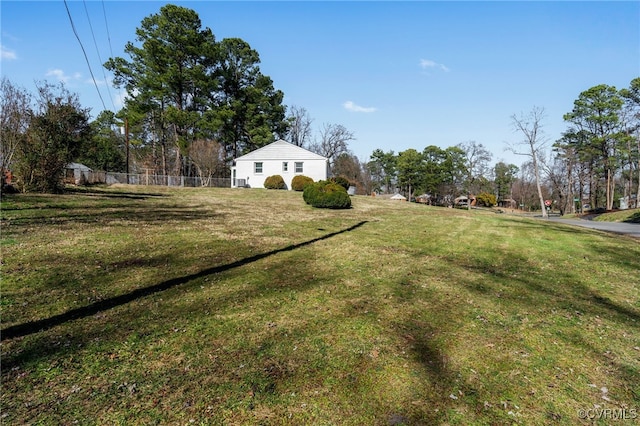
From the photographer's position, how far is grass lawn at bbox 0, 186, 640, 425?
103 inches

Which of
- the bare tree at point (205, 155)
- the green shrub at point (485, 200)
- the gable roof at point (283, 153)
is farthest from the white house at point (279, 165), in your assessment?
the green shrub at point (485, 200)

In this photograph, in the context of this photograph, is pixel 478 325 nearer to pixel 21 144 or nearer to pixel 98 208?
pixel 98 208

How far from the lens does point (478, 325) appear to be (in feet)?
13.8

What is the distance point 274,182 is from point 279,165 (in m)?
2.41

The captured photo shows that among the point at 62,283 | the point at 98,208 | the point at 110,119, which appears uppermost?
the point at 110,119

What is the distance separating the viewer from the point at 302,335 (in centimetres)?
376

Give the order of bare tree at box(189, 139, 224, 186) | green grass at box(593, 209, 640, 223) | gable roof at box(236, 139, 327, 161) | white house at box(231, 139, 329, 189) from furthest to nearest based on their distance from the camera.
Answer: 1. bare tree at box(189, 139, 224, 186)
2. gable roof at box(236, 139, 327, 161)
3. white house at box(231, 139, 329, 189)
4. green grass at box(593, 209, 640, 223)

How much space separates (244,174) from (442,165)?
35.3m

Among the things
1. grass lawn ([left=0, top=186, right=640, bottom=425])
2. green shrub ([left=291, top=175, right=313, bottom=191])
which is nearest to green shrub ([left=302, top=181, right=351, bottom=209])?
grass lawn ([left=0, top=186, right=640, bottom=425])

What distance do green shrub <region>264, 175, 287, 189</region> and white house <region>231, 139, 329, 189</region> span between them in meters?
0.99

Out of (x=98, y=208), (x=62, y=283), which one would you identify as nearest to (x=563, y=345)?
(x=62, y=283)

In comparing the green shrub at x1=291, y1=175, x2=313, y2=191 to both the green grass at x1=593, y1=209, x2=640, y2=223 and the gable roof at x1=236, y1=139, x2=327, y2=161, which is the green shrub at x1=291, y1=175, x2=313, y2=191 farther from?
the green grass at x1=593, y1=209, x2=640, y2=223

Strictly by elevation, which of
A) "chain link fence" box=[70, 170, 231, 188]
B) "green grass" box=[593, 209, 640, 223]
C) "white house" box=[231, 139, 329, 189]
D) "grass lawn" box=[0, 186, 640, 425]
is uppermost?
"white house" box=[231, 139, 329, 189]

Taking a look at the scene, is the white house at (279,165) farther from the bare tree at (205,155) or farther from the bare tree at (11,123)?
the bare tree at (11,123)
